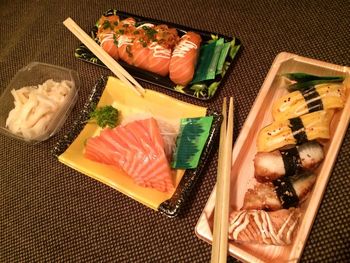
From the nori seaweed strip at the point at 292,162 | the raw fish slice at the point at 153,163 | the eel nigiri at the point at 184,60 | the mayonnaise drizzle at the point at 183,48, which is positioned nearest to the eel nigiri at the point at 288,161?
the nori seaweed strip at the point at 292,162

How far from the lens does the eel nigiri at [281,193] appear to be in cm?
124

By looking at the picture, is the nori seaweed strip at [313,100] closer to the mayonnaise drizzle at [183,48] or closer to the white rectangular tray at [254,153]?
the white rectangular tray at [254,153]

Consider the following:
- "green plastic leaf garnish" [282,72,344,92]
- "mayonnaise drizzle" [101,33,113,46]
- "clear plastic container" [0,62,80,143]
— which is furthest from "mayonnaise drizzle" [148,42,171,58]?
"green plastic leaf garnish" [282,72,344,92]

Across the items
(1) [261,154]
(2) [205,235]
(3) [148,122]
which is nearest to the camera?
(2) [205,235]

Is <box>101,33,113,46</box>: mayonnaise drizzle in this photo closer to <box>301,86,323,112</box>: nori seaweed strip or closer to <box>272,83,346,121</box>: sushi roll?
<box>272,83,346,121</box>: sushi roll

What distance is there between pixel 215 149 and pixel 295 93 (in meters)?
0.46

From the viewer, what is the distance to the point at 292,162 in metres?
1.30

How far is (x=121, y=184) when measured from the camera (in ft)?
4.95

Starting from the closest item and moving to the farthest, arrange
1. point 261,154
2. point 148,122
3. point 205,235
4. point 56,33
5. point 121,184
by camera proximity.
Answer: point 205,235 < point 261,154 < point 121,184 < point 148,122 < point 56,33

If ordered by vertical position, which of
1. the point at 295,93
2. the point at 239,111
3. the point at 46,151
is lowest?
the point at 46,151

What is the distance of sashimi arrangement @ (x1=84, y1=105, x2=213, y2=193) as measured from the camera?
1484mm

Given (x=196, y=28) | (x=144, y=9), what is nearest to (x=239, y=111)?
(x=196, y=28)

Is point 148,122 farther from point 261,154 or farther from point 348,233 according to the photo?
point 348,233

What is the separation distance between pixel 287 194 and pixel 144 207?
2.26 feet
